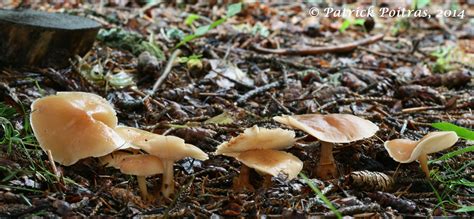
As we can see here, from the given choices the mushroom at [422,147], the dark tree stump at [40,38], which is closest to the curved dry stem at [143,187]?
the mushroom at [422,147]

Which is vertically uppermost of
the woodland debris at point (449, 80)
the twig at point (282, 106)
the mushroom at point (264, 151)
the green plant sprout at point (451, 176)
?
the mushroom at point (264, 151)

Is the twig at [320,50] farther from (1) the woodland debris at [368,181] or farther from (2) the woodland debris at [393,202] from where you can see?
(2) the woodland debris at [393,202]

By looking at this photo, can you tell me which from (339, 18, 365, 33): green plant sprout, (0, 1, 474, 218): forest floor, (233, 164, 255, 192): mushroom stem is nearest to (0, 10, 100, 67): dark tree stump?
(0, 1, 474, 218): forest floor

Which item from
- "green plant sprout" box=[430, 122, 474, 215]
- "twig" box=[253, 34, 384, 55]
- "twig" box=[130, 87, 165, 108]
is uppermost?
"green plant sprout" box=[430, 122, 474, 215]

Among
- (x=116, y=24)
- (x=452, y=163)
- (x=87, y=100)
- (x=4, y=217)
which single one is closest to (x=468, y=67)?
(x=452, y=163)

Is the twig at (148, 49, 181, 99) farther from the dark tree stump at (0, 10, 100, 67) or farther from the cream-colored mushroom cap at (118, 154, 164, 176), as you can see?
the cream-colored mushroom cap at (118, 154, 164, 176)

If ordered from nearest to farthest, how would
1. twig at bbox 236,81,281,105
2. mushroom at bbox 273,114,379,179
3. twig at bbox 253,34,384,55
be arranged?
mushroom at bbox 273,114,379,179 → twig at bbox 236,81,281,105 → twig at bbox 253,34,384,55
